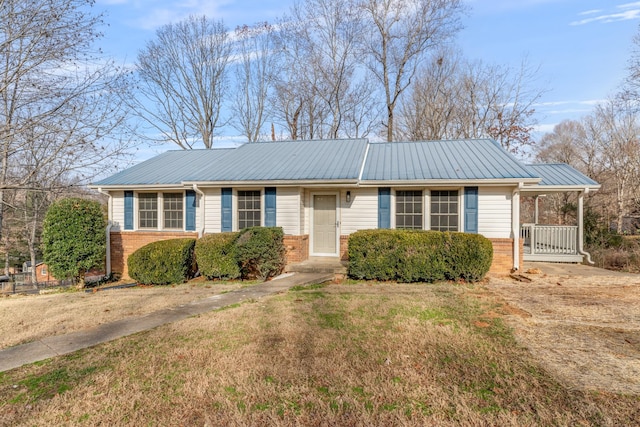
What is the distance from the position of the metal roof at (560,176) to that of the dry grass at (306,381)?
29.0 ft

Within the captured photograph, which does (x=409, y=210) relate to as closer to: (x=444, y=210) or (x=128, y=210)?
(x=444, y=210)

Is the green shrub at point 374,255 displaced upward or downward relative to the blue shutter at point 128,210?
downward

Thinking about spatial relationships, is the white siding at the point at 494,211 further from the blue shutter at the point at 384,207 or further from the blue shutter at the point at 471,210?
the blue shutter at the point at 384,207

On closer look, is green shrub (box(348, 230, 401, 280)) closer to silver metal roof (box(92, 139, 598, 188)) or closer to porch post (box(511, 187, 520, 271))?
silver metal roof (box(92, 139, 598, 188))

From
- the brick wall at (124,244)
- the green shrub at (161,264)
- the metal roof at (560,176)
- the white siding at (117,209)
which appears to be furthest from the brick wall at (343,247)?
the white siding at (117,209)

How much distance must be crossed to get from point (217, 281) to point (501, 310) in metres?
6.91

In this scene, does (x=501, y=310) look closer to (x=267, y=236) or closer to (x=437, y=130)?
(x=267, y=236)

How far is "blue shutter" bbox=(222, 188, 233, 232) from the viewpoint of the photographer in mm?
11500

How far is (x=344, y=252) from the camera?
1105 cm

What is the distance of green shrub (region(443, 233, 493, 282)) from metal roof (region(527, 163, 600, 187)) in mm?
4989

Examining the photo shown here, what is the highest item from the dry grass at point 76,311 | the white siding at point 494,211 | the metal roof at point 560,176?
the metal roof at point 560,176

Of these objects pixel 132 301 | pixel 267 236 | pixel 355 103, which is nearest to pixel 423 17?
pixel 355 103

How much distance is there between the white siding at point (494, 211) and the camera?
9.91 metres

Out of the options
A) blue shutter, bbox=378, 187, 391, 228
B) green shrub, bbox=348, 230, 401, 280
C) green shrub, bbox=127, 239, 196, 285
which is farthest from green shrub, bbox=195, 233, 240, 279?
blue shutter, bbox=378, 187, 391, 228
